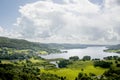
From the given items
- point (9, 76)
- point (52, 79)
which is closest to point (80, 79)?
point (52, 79)

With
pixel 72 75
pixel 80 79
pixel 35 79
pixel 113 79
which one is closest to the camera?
pixel 113 79

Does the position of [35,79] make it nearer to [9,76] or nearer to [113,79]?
[9,76]

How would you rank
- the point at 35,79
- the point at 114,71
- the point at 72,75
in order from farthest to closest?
the point at 72,75
the point at 114,71
the point at 35,79

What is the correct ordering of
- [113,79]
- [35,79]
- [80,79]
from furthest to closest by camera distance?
[80,79], [35,79], [113,79]

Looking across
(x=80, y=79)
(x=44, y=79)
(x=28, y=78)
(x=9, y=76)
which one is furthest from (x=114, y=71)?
(x=9, y=76)

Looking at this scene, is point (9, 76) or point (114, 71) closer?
point (9, 76)

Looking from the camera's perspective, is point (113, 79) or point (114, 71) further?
point (114, 71)

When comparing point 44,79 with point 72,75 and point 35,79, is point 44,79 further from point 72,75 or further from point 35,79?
point 72,75

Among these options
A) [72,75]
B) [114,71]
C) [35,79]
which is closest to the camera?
[35,79]
